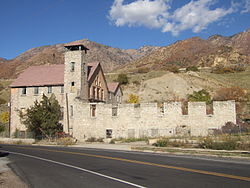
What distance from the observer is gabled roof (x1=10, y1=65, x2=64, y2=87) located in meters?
43.7

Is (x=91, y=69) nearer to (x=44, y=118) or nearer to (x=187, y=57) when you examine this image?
(x=44, y=118)

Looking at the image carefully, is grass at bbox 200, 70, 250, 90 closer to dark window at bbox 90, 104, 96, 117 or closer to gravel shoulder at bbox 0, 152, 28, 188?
dark window at bbox 90, 104, 96, 117

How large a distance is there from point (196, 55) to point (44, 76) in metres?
116

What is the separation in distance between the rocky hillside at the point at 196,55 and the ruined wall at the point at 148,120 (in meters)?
81.5

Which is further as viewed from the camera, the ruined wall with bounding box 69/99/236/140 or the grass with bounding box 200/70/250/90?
the grass with bounding box 200/70/250/90

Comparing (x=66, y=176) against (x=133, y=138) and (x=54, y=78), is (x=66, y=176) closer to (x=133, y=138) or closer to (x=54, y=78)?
(x=133, y=138)

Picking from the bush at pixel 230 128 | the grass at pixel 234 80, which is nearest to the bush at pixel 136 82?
the grass at pixel 234 80

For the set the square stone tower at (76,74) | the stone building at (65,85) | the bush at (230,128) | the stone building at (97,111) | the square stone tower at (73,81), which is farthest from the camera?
the stone building at (65,85)

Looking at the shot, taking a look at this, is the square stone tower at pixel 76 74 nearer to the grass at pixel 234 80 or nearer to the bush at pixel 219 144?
the bush at pixel 219 144

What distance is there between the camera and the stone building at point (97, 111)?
32.1 m

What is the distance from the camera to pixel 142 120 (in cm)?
3406

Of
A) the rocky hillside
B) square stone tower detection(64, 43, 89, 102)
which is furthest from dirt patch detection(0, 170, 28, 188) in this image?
the rocky hillside

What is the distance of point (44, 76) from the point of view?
4588 cm

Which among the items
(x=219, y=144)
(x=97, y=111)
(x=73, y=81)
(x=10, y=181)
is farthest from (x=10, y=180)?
(x=73, y=81)
